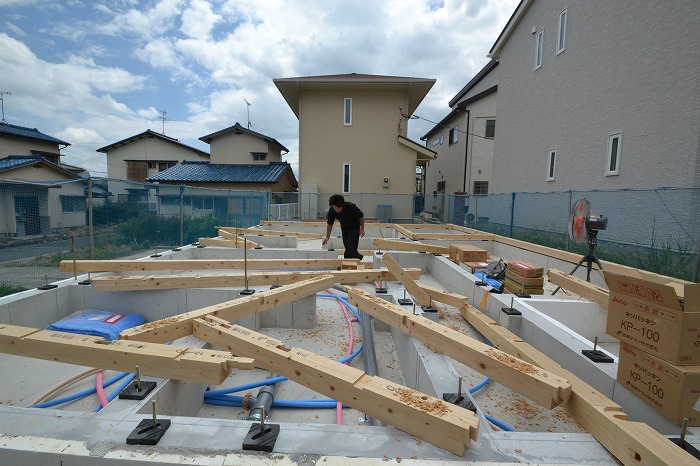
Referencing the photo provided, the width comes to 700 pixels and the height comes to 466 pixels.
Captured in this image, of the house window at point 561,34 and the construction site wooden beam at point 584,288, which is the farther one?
the house window at point 561,34

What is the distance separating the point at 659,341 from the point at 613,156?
27.8ft

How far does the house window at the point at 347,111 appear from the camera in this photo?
1748 cm

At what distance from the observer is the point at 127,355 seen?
2082 millimetres

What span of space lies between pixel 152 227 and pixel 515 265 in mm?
7424

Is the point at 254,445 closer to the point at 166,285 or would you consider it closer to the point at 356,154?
the point at 166,285

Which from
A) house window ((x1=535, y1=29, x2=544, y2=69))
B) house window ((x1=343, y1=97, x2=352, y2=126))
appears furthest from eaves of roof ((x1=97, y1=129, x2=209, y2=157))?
house window ((x1=535, y1=29, x2=544, y2=69))

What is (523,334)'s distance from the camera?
131 inches

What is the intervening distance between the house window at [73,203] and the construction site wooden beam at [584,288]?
7.37m

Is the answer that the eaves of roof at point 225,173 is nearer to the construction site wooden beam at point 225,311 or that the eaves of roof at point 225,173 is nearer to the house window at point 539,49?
the house window at point 539,49

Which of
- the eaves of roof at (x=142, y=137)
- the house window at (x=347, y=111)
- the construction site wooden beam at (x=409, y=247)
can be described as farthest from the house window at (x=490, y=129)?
the eaves of roof at (x=142, y=137)

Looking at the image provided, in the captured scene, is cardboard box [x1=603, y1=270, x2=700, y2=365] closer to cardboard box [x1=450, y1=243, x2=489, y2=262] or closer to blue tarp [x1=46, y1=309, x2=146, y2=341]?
cardboard box [x1=450, y1=243, x2=489, y2=262]

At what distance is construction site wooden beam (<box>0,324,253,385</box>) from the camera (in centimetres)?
201

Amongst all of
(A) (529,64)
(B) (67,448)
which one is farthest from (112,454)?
(A) (529,64)

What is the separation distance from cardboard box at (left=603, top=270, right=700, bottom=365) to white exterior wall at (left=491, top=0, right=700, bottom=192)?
21.6ft
